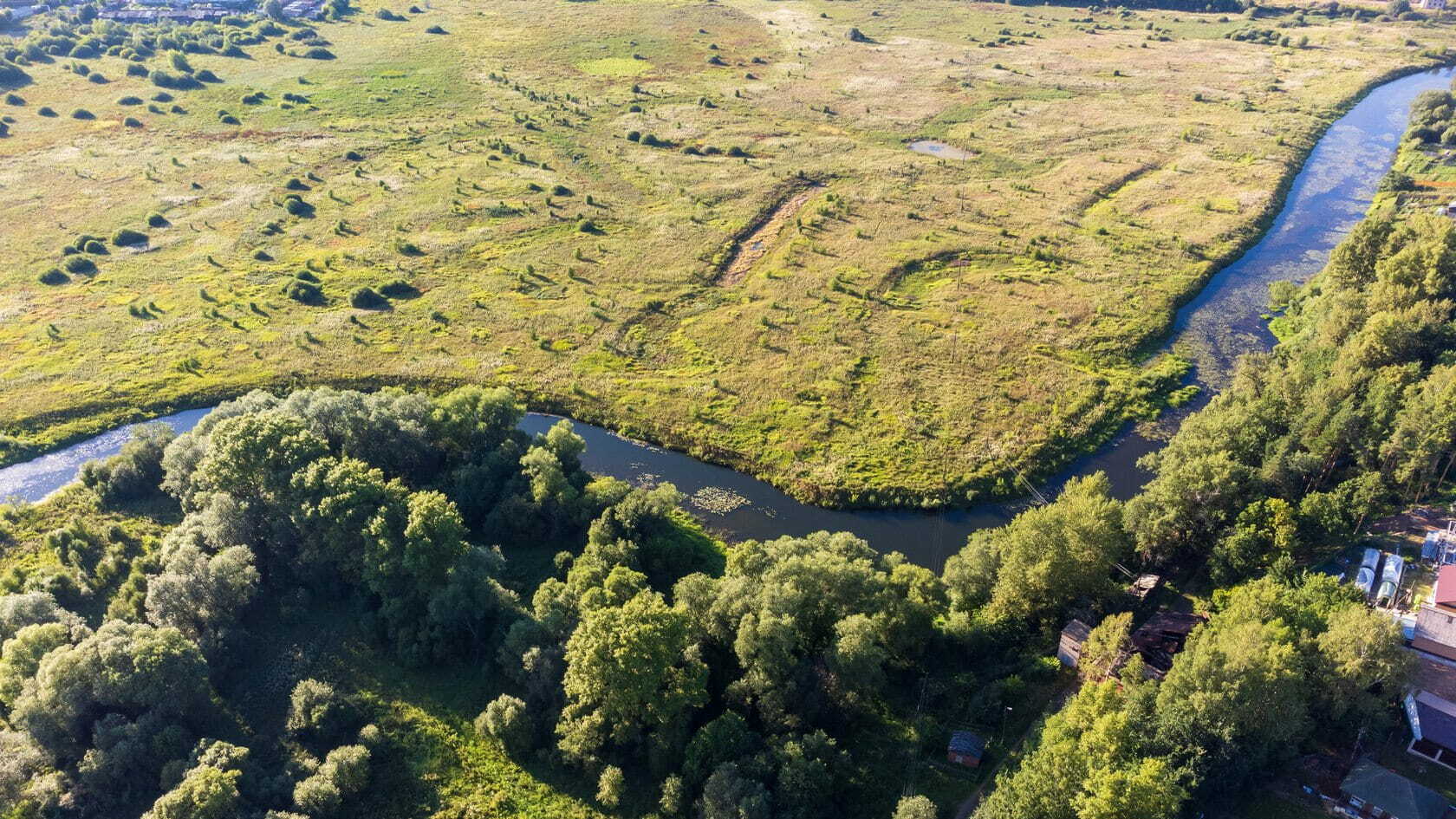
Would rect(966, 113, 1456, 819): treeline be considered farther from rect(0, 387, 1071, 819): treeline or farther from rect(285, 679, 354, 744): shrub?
rect(285, 679, 354, 744): shrub

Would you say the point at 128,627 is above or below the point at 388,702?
above

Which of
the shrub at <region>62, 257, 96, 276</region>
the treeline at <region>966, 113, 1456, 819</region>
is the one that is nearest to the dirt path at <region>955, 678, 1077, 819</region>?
the treeline at <region>966, 113, 1456, 819</region>

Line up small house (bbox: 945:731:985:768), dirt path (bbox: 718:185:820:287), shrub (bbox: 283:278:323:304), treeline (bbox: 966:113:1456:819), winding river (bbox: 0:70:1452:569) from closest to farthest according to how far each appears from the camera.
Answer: treeline (bbox: 966:113:1456:819) < small house (bbox: 945:731:985:768) < winding river (bbox: 0:70:1452:569) < shrub (bbox: 283:278:323:304) < dirt path (bbox: 718:185:820:287)

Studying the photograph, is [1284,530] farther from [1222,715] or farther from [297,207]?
[297,207]

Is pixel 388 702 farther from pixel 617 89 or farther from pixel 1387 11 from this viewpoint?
pixel 1387 11

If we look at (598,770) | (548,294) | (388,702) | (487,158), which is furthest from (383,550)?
(487,158)

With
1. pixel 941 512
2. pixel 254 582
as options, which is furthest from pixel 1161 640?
pixel 254 582
